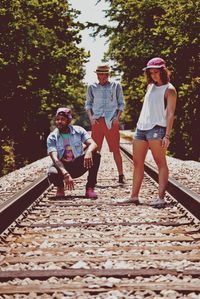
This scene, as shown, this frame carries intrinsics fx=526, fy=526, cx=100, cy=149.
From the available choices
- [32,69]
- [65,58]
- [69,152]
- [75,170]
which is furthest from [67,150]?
[65,58]

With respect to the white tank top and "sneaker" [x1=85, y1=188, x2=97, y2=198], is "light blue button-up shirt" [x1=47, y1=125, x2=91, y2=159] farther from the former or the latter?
the white tank top

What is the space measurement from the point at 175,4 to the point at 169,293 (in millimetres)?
21503

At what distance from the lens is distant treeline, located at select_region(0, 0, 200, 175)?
22.2m

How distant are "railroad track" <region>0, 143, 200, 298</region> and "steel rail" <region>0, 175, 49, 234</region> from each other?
0.25 ft

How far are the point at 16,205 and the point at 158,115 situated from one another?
6.31 feet

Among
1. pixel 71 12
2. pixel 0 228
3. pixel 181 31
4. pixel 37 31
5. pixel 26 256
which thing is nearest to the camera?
pixel 26 256

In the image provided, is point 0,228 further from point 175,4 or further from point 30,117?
point 30,117

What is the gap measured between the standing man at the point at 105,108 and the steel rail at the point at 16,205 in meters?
1.60

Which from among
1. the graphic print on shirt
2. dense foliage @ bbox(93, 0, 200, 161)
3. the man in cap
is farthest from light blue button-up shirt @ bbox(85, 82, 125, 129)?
dense foliage @ bbox(93, 0, 200, 161)

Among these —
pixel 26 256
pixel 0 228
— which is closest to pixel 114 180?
pixel 0 228

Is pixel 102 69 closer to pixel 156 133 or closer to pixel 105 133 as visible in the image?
pixel 105 133

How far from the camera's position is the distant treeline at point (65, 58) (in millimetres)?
22250

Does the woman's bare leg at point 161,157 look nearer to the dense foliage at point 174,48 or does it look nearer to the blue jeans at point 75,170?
the blue jeans at point 75,170

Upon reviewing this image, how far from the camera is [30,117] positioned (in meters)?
27.7
